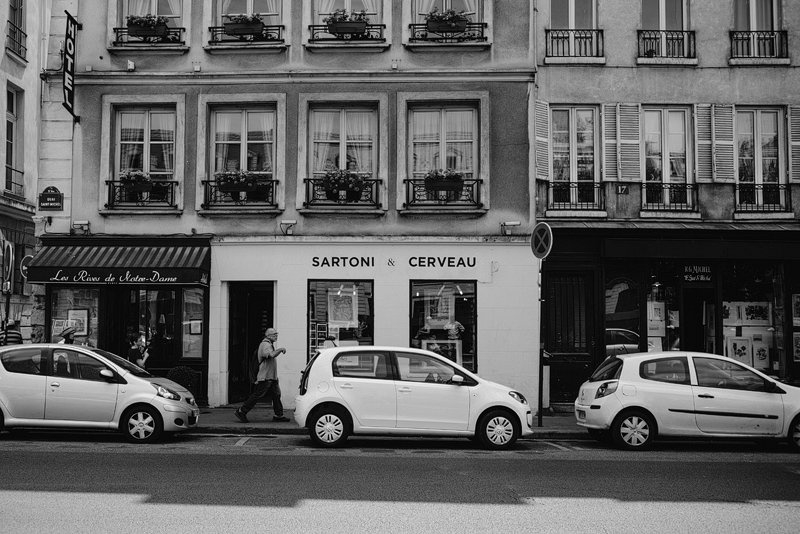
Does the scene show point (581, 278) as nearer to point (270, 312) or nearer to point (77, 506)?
point (270, 312)

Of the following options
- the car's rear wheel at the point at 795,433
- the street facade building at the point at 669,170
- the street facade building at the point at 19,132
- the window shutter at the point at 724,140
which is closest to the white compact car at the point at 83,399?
the street facade building at the point at 669,170

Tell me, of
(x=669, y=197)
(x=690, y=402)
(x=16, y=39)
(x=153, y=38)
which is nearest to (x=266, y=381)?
(x=690, y=402)

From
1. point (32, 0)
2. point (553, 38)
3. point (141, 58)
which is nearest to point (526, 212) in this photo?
point (553, 38)

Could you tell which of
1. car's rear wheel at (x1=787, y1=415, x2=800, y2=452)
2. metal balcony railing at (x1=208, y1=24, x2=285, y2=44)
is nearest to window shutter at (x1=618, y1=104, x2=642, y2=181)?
car's rear wheel at (x1=787, y1=415, x2=800, y2=452)

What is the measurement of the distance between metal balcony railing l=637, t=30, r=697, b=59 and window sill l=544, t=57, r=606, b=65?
0.99 m

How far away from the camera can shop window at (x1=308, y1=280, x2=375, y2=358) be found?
17891mm

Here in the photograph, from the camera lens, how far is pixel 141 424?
1279 centimetres

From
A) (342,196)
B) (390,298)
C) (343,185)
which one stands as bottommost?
(390,298)

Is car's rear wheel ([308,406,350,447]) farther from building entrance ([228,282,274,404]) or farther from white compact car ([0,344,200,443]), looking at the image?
building entrance ([228,282,274,404])

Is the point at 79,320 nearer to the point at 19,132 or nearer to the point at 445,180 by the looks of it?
the point at 445,180

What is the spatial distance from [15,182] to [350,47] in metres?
15.7

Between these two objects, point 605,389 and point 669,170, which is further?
point 669,170

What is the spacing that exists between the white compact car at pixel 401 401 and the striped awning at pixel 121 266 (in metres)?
5.63

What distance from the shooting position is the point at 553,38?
60.8 feet
